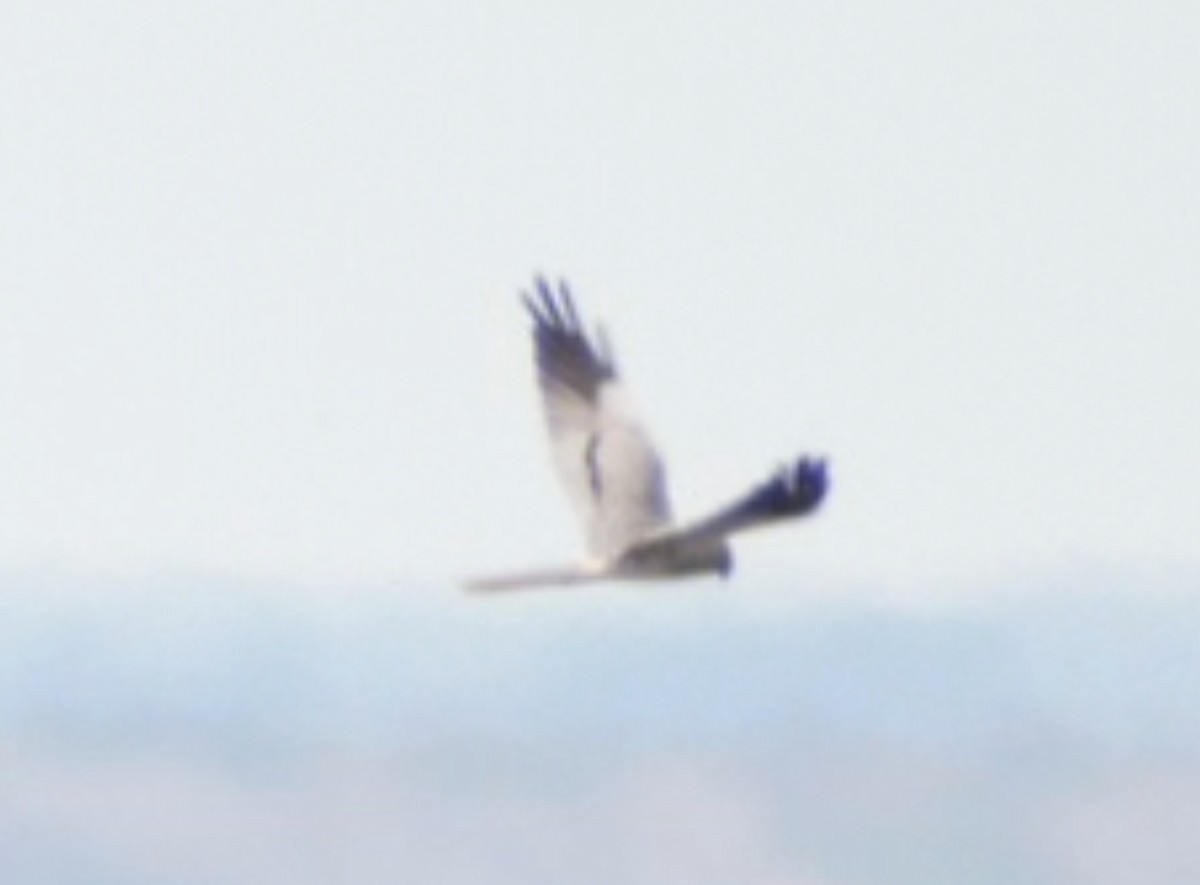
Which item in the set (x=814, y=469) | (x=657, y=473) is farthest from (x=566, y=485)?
(x=814, y=469)

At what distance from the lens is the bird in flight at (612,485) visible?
160ft

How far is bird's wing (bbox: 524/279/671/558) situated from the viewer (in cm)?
5200

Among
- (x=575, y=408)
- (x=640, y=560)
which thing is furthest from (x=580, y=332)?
(x=640, y=560)

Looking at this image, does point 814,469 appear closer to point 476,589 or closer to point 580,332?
point 476,589

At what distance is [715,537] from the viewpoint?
49.7 meters

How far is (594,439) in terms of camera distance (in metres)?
53.6

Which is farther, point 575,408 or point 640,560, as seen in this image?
point 575,408

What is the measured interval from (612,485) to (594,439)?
1.11m

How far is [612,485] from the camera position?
52562 mm

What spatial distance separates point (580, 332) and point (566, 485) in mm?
2599

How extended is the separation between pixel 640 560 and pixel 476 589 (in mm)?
1513

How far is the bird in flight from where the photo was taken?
48719mm

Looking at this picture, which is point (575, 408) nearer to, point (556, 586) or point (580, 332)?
point (580, 332)

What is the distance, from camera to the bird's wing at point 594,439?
52000 millimetres
